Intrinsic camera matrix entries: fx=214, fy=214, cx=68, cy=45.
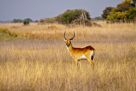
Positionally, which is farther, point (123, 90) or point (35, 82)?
point (35, 82)

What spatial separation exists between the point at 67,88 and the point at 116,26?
53.3 feet

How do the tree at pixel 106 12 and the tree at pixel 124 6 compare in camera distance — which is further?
the tree at pixel 106 12

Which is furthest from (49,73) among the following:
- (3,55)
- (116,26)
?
(116,26)

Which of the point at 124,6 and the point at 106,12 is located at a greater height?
the point at 124,6

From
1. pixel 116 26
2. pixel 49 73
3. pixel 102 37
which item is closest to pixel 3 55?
pixel 49 73

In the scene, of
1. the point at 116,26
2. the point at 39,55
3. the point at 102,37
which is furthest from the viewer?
the point at 116,26

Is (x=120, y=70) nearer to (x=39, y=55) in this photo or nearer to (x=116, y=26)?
(x=39, y=55)

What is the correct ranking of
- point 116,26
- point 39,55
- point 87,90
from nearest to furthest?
point 87,90, point 39,55, point 116,26

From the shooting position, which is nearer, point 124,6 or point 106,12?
point 124,6

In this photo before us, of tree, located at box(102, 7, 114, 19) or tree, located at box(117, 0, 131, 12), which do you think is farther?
tree, located at box(102, 7, 114, 19)

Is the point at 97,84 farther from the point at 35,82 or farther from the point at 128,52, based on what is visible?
the point at 128,52

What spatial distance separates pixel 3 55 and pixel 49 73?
4.26 meters

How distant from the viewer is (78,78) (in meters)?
5.81

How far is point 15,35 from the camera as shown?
56.2ft
